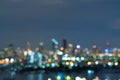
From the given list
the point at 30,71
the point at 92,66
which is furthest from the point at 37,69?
the point at 92,66

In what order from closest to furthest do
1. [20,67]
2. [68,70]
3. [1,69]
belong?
[1,69] → [68,70] → [20,67]

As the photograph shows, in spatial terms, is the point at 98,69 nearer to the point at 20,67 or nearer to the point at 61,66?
the point at 61,66

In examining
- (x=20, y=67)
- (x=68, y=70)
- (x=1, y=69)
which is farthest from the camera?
(x=20, y=67)

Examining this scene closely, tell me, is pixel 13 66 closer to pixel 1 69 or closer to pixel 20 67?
pixel 20 67

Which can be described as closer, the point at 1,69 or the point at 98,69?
the point at 1,69

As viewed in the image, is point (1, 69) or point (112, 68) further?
point (112, 68)

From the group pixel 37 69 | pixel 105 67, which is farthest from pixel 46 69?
pixel 105 67

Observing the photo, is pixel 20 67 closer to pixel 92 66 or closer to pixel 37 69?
pixel 37 69
